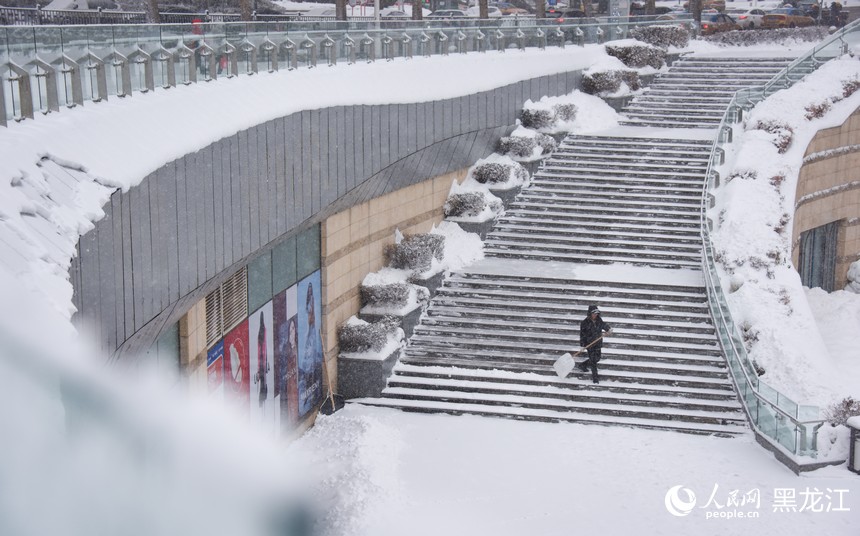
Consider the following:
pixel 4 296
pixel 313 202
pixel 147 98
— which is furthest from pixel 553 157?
pixel 4 296

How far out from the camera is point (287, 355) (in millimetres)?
17703

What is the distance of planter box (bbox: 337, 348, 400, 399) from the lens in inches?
781

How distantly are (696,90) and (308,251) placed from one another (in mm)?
18238

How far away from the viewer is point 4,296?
546cm

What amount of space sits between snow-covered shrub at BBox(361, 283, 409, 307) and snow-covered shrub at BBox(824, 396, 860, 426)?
8.02 meters

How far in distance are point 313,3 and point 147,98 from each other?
47.9m

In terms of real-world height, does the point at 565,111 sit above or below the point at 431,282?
above

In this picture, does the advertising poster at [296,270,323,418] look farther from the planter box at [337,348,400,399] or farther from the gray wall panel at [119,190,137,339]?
the gray wall panel at [119,190,137,339]

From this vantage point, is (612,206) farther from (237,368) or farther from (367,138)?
(237,368)

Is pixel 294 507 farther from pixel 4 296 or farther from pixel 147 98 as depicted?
pixel 147 98

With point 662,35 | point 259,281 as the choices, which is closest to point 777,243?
point 259,281

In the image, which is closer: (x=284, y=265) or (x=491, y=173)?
(x=284, y=265)

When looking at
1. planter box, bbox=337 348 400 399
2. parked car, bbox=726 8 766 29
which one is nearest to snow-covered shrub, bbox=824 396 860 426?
planter box, bbox=337 348 400 399

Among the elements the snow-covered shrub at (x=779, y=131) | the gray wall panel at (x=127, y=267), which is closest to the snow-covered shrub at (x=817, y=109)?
the snow-covered shrub at (x=779, y=131)
